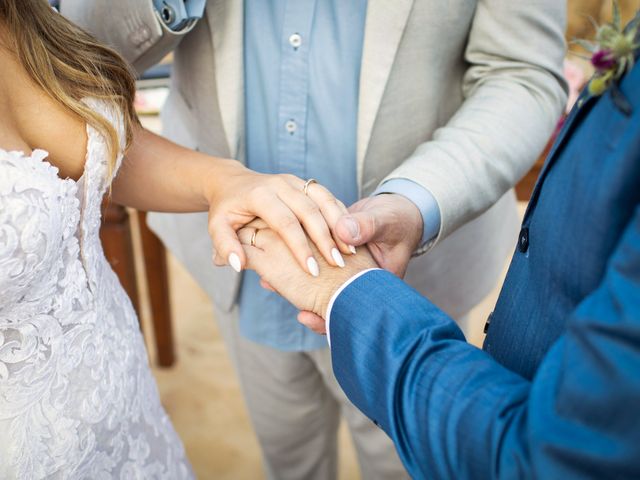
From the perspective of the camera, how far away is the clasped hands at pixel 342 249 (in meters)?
0.88

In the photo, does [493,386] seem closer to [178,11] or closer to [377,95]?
[377,95]

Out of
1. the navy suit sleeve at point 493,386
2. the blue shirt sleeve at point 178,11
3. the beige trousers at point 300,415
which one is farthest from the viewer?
the beige trousers at point 300,415

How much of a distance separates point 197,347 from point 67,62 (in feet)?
5.82

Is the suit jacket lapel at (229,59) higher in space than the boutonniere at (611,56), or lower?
lower

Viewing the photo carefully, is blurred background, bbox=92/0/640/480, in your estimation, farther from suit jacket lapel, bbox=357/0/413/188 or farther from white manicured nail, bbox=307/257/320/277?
white manicured nail, bbox=307/257/320/277

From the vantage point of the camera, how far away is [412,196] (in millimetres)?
1015

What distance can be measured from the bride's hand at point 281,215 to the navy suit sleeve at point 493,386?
0.14 metres

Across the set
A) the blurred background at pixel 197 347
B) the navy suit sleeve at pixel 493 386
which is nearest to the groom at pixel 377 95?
the navy suit sleeve at pixel 493 386

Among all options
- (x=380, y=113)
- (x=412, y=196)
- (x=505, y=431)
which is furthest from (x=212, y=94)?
(x=505, y=431)

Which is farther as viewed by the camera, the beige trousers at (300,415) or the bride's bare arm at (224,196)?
the beige trousers at (300,415)

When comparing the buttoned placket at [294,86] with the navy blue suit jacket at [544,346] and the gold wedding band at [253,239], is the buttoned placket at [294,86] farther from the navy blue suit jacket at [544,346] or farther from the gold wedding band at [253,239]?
the navy blue suit jacket at [544,346]

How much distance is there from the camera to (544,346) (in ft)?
2.29

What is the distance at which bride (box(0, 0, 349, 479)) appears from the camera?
0.78 meters

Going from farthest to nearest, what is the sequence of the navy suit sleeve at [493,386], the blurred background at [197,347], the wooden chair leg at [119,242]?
the blurred background at [197,347], the wooden chair leg at [119,242], the navy suit sleeve at [493,386]
